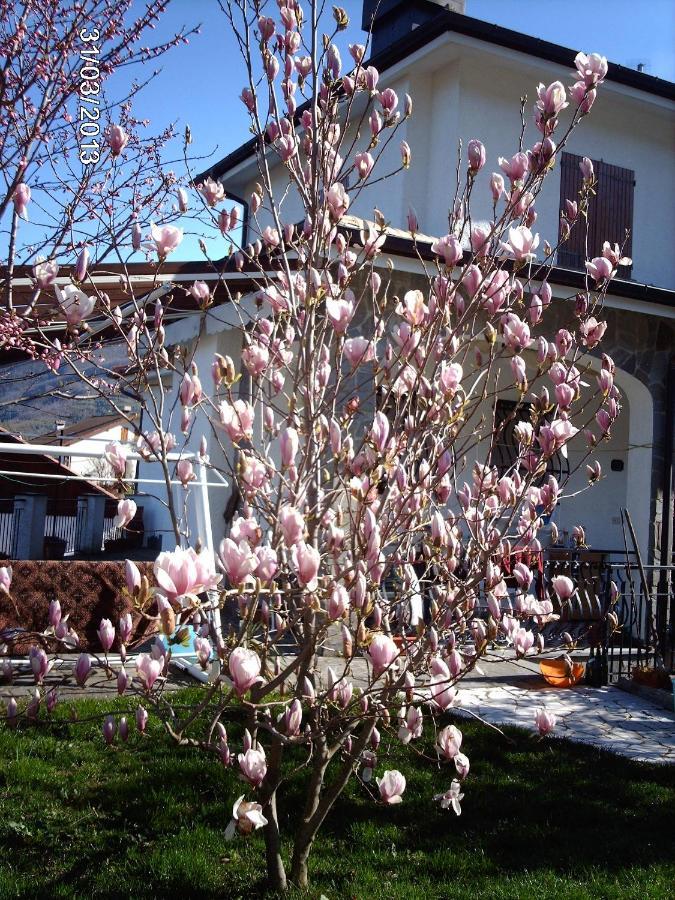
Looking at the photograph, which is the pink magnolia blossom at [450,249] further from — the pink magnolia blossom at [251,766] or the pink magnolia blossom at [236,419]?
the pink magnolia blossom at [251,766]

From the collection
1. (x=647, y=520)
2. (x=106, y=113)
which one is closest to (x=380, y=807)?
(x=106, y=113)

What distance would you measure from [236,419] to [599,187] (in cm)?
1044

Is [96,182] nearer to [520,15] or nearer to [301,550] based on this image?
[301,550]

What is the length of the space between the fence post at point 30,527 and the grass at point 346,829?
29.0 feet

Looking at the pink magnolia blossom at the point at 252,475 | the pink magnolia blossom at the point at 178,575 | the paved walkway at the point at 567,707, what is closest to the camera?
the pink magnolia blossom at the point at 178,575

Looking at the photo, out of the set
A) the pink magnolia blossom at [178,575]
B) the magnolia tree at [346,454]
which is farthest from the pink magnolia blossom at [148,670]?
the pink magnolia blossom at [178,575]

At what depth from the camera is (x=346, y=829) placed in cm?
386

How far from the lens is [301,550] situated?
6.32ft

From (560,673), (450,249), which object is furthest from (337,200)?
(560,673)

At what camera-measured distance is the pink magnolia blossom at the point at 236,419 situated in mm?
2375

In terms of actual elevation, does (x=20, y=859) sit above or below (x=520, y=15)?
below

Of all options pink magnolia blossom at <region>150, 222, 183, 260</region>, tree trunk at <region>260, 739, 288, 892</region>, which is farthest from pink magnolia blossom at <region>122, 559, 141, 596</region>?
tree trunk at <region>260, 739, 288, 892</region>

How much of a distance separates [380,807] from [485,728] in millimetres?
1596

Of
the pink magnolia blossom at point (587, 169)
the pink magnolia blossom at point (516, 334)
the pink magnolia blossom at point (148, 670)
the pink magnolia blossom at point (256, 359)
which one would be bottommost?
the pink magnolia blossom at point (148, 670)
